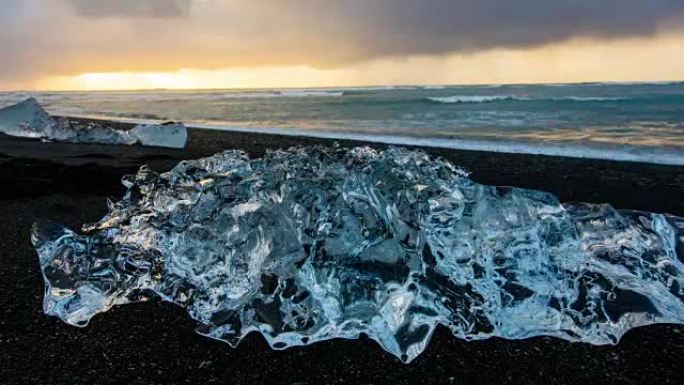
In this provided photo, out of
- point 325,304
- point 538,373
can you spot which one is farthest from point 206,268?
point 538,373

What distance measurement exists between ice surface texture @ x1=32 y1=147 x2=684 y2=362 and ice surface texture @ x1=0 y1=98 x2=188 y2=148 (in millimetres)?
6874

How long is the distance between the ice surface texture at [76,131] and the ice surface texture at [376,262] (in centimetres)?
687

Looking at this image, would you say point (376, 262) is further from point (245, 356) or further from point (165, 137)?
point (165, 137)

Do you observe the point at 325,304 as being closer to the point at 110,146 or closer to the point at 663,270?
the point at 663,270

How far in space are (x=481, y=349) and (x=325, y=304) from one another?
91 cm

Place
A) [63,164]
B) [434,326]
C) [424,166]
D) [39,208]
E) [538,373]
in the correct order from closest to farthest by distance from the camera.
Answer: [538,373], [434,326], [424,166], [39,208], [63,164]

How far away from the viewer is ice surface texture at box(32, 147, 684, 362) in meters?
2.90

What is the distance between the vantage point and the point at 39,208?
5250 mm

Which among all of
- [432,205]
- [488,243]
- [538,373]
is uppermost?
[432,205]

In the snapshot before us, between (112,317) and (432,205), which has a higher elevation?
(432,205)

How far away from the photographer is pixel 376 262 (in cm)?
312

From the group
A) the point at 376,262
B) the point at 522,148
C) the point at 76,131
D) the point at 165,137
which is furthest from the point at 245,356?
the point at 76,131

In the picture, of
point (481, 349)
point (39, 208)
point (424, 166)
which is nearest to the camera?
point (481, 349)

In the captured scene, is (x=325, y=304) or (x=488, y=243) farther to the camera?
(x=488, y=243)
